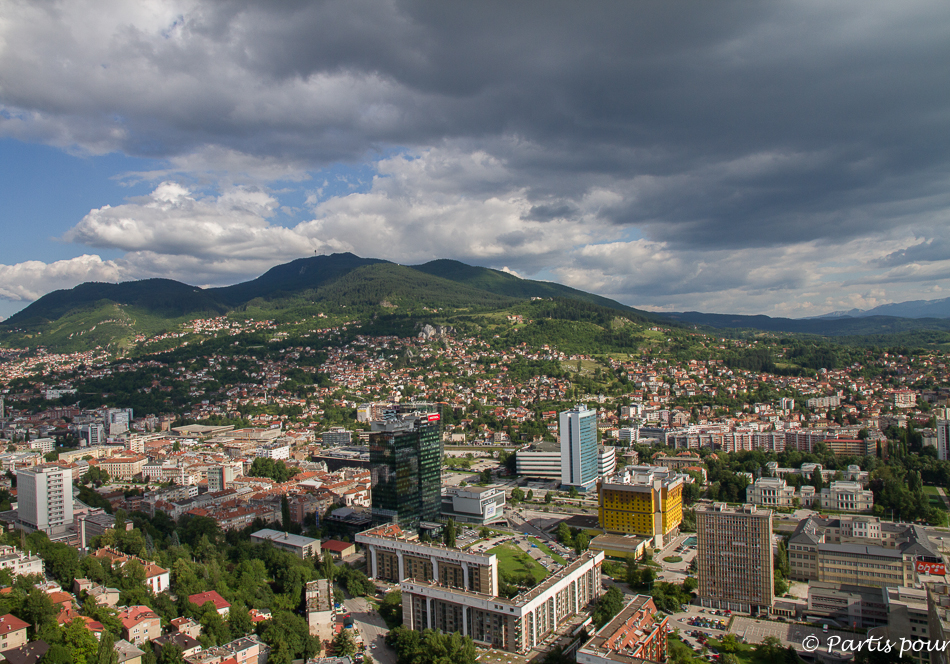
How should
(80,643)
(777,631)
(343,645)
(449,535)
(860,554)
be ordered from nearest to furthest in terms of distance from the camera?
(80,643) → (343,645) → (777,631) → (860,554) → (449,535)

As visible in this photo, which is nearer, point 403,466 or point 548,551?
point 548,551

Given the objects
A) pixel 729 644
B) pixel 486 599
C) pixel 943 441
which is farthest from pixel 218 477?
pixel 943 441

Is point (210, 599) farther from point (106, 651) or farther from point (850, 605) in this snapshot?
point (850, 605)

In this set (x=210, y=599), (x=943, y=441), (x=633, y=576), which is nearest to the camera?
(x=210, y=599)

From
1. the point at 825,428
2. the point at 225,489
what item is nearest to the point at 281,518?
the point at 225,489

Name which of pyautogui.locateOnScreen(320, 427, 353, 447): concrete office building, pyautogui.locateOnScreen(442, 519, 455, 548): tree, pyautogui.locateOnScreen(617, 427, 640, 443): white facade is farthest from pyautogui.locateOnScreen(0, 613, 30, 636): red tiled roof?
pyautogui.locateOnScreen(617, 427, 640, 443): white facade
